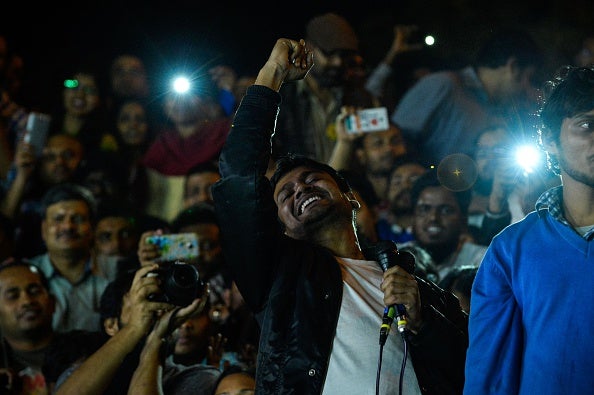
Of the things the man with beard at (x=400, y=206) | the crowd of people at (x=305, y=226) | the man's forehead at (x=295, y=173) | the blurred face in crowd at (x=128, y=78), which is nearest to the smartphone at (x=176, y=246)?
the crowd of people at (x=305, y=226)

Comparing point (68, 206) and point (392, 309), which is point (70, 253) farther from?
point (392, 309)

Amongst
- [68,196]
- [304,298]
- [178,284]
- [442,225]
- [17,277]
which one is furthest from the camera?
[68,196]

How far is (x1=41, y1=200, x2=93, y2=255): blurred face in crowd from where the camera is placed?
5.48 metres

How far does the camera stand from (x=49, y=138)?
21.1 ft

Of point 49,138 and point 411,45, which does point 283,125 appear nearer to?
point 411,45

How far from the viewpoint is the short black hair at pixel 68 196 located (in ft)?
18.4

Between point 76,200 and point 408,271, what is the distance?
332 centimetres

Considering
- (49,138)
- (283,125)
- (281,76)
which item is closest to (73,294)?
(49,138)

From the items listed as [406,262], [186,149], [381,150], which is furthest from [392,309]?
[186,149]

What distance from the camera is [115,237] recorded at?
5613 mm

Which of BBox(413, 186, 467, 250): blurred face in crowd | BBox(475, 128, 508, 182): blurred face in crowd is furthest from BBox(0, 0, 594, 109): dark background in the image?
BBox(413, 186, 467, 250): blurred face in crowd

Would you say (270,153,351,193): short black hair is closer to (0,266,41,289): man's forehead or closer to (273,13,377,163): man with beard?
(0,266,41,289): man's forehead

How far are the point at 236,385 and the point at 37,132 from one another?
3616mm

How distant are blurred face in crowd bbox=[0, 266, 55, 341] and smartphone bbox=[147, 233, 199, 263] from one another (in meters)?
0.89
